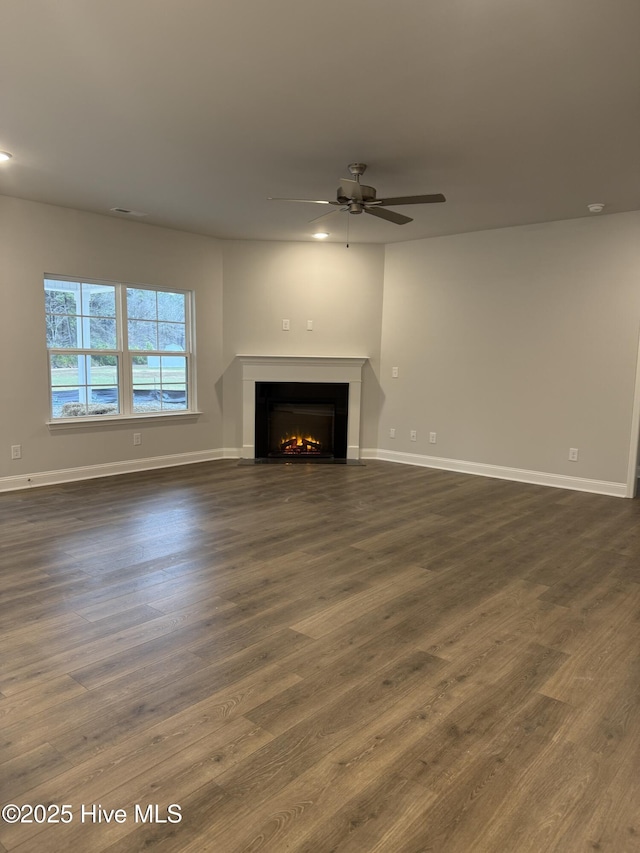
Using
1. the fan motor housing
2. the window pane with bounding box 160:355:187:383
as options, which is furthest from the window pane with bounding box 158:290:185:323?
the fan motor housing

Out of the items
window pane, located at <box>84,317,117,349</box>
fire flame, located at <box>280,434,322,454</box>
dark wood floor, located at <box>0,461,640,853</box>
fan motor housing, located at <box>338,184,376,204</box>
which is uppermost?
fan motor housing, located at <box>338,184,376,204</box>

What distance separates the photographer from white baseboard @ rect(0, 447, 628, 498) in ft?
17.2

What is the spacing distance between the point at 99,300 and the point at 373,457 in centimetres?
355

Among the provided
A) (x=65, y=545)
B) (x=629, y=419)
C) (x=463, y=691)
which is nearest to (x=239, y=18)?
(x=463, y=691)

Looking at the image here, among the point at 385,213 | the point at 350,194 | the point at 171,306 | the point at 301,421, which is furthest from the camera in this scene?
the point at 301,421

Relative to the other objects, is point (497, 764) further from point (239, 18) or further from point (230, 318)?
point (230, 318)

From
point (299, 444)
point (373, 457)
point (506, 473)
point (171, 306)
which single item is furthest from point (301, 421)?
point (506, 473)

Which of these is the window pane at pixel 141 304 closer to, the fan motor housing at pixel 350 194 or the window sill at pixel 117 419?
the window sill at pixel 117 419

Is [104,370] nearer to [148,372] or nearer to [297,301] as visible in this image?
[148,372]

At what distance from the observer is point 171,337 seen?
6.30m

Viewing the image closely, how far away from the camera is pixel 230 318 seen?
21.6 ft

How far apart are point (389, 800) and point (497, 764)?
0.38 meters

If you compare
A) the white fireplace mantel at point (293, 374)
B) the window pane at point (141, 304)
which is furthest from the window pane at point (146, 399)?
the white fireplace mantel at point (293, 374)

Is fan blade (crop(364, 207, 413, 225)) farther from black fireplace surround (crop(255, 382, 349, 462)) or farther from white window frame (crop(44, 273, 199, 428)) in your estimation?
white window frame (crop(44, 273, 199, 428))
